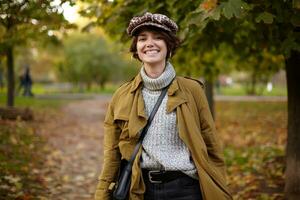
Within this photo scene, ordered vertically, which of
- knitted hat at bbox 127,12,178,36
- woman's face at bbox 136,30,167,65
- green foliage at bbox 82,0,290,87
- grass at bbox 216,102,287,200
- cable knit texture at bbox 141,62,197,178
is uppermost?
green foliage at bbox 82,0,290,87

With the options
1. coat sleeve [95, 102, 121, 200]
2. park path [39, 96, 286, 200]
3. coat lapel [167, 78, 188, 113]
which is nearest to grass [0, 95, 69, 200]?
park path [39, 96, 286, 200]

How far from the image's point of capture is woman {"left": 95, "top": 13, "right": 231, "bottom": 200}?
281 centimetres

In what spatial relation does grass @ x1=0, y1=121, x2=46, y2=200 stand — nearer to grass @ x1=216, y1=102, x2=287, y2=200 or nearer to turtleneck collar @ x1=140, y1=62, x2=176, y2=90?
grass @ x1=216, y1=102, x2=287, y2=200

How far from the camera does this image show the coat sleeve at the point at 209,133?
2.95 metres

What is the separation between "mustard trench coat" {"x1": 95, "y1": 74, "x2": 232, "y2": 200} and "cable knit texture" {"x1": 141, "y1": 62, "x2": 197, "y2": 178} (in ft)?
0.16

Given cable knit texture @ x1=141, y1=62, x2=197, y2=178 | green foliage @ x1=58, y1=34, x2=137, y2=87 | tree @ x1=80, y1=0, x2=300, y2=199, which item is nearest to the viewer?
cable knit texture @ x1=141, y1=62, x2=197, y2=178

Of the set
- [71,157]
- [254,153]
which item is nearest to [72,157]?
[71,157]

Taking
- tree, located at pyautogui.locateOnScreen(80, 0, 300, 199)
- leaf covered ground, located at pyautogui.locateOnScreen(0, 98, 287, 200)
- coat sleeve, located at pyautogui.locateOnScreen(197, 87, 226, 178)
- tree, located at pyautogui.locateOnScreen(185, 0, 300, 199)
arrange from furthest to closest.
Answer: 1. leaf covered ground, located at pyautogui.locateOnScreen(0, 98, 287, 200)
2. tree, located at pyautogui.locateOnScreen(80, 0, 300, 199)
3. tree, located at pyautogui.locateOnScreen(185, 0, 300, 199)
4. coat sleeve, located at pyautogui.locateOnScreen(197, 87, 226, 178)

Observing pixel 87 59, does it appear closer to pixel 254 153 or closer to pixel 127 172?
pixel 254 153

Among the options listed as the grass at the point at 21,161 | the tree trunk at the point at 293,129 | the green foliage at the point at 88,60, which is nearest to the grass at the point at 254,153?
the tree trunk at the point at 293,129

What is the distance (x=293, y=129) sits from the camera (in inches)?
228

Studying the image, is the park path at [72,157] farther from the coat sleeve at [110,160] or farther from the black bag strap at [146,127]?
the black bag strap at [146,127]

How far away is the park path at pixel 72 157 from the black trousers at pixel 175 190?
3737 millimetres

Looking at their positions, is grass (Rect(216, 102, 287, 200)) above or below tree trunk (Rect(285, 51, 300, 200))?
below
